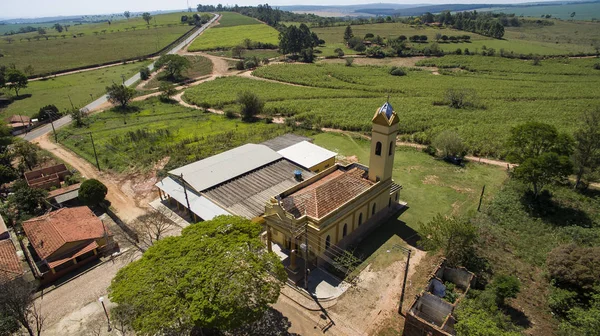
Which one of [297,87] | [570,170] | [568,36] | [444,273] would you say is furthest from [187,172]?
[568,36]

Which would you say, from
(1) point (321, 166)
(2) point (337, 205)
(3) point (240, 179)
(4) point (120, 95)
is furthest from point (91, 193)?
(4) point (120, 95)

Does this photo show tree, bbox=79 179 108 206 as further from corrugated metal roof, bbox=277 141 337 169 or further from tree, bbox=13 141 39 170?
corrugated metal roof, bbox=277 141 337 169

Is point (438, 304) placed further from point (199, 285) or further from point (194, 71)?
point (194, 71)

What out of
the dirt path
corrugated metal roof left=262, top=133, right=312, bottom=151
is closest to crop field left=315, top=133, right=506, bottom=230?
corrugated metal roof left=262, top=133, right=312, bottom=151

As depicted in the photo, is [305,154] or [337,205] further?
[305,154]

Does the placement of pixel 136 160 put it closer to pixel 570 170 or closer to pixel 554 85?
pixel 570 170

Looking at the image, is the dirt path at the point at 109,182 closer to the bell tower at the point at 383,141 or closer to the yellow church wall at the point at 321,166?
the yellow church wall at the point at 321,166
